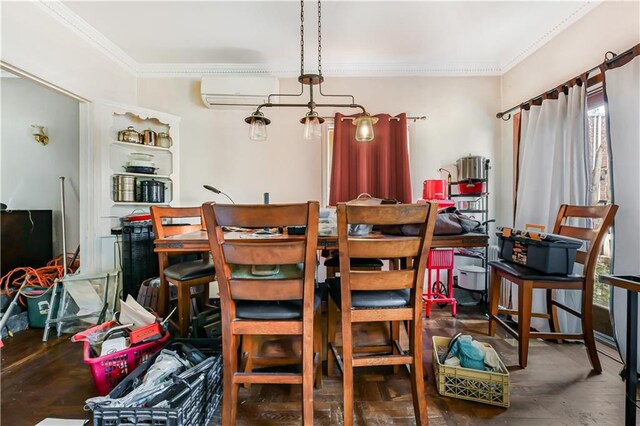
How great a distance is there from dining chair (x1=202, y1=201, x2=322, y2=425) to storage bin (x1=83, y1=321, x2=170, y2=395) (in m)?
0.69

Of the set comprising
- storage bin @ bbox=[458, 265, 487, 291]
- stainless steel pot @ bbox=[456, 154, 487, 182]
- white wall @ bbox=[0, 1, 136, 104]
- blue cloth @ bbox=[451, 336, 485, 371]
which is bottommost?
blue cloth @ bbox=[451, 336, 485, 371]

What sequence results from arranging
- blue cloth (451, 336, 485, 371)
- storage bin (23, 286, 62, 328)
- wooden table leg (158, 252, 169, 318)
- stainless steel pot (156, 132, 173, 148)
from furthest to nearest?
stainless steel pot (156, 132, 173, 148), storage bin (23, 286, 62, 328), wooden table leg (158, 252, 169, 318), blue cloth (451, 336, 485, 371)

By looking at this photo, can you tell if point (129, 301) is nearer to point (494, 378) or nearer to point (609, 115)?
point (494, 378)

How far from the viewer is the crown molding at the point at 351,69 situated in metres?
2.95

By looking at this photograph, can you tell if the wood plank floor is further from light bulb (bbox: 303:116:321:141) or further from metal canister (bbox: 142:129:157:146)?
metal canister (bbox: 142:129:157:146)

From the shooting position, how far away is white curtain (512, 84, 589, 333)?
78.7 inches

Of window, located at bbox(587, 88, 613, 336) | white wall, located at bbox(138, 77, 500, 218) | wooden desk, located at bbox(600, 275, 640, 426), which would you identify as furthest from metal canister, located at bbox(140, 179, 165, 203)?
window, located at bbox(587, 88, 613, 336)

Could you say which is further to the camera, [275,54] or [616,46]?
[275,54]

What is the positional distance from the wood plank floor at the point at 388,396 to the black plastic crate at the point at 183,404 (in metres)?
0.14

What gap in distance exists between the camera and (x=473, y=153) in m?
3.02

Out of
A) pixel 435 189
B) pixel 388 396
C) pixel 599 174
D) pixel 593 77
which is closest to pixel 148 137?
pixel 435 189

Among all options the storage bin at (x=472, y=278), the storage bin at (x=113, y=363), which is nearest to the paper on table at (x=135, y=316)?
the storage bin at (x=113, y=363)

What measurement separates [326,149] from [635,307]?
2.60 m

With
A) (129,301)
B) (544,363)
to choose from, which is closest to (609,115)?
(544,363)
